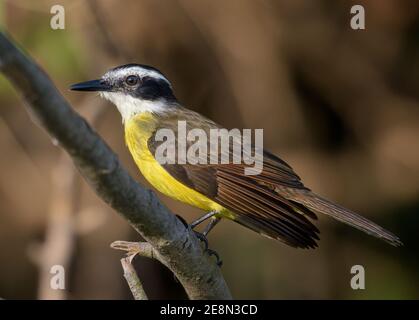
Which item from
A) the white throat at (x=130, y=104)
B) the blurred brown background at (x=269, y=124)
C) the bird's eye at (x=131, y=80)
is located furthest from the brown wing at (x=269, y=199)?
the blurred brown background at (x=269, y=124)

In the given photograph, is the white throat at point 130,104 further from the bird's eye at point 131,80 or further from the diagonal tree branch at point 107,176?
the diagonal tree branch at point 107,176

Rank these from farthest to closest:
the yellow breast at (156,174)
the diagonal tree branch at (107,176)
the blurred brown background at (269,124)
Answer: the blurred brown background at (269,124)
the yellow breast at (156,174)
the diagonal tree branch at (107,176)

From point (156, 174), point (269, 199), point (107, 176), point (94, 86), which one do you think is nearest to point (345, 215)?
point (269, 199)

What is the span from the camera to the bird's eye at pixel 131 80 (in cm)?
561

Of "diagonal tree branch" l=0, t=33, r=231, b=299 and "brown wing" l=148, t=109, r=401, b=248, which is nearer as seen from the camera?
"diagonal tree branch" l=0, t=33, r=231, b=299

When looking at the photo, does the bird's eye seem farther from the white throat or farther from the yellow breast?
the yellow breast

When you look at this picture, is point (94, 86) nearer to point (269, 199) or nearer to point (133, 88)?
point (133, 88)

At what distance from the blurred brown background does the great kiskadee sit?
1.58m

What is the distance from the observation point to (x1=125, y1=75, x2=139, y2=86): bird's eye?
561 centimetres

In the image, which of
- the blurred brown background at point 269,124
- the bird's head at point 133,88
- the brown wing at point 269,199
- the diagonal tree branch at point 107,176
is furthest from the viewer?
the blurred brown background at point 269,124

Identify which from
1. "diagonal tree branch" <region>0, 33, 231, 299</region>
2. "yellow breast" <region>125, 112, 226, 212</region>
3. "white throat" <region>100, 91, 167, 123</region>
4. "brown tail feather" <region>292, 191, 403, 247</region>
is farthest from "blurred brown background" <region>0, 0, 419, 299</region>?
"diagonal tree branch" <region>0, 33, 231, 299</region>

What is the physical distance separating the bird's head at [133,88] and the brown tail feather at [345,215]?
133cm

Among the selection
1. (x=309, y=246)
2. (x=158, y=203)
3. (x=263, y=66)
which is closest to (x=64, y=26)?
(x=263, y=66)

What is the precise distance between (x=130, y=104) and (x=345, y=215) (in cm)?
181
